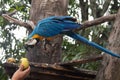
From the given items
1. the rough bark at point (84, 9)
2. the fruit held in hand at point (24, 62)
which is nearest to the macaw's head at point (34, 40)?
the fruit held in hand at point (24, 62)

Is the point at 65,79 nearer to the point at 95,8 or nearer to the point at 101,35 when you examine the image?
the point at 101,35

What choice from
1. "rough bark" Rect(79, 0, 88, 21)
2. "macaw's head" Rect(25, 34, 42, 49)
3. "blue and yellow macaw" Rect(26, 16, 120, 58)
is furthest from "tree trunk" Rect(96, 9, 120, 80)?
"rough bark" Rect(79, 0, 88, 21)

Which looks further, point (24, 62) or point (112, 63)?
point (112, 63)

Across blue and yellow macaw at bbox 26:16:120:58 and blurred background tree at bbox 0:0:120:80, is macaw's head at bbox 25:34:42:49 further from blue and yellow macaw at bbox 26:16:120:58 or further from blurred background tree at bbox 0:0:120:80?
blurred background tree at bbox 0:0:120:80

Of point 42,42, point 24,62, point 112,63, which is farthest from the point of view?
point 42,42

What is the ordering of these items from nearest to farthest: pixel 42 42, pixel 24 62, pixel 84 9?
1. pixel 24 62
2. pixel 42 42
3. pixel 84 9

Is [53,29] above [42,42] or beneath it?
above

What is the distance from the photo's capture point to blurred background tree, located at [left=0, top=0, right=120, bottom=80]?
128 inches

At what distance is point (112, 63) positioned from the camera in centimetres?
176

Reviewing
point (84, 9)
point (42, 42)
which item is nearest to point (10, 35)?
point (84, 9)

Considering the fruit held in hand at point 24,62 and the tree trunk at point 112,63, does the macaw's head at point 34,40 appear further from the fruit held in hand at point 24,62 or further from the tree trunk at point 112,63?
the tree trunk at point 112,63

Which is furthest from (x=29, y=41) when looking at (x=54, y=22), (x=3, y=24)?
(x=3, y=24)

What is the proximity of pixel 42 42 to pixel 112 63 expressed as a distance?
2.31 ft

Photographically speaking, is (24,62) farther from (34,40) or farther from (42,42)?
(42,42)
